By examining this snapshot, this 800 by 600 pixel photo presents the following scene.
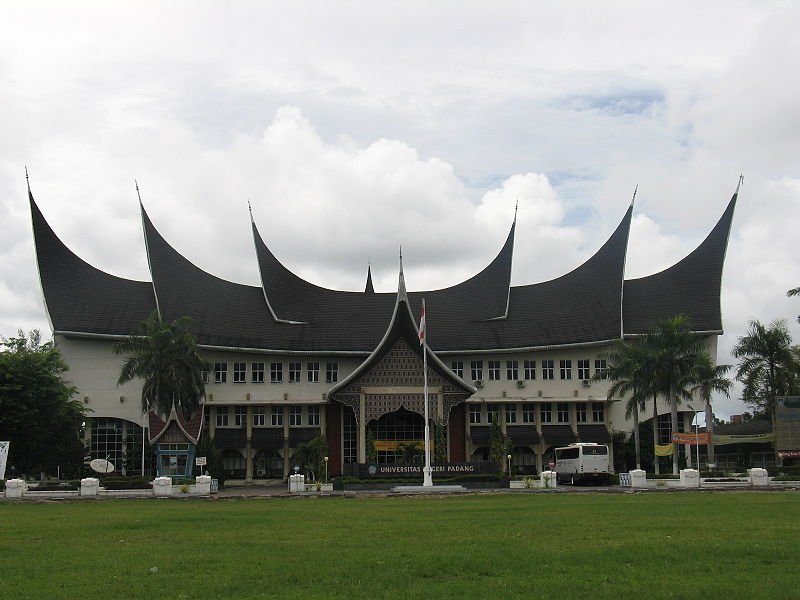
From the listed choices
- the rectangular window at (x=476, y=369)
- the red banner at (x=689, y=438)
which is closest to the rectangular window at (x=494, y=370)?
the rectangular window at (x=476, y=369)

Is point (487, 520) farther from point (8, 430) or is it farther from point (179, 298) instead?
point (179, 298)

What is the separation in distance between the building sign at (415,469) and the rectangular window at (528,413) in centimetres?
1181

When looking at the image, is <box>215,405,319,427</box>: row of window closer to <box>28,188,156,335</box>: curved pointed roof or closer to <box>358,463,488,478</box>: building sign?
<box>28,188,156,335</box>: curved pointed roof

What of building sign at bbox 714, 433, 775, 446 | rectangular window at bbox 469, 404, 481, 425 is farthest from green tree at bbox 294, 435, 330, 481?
building sign at bbox 714, 433, 775, 446

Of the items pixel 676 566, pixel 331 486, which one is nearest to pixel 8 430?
pixel 331 486

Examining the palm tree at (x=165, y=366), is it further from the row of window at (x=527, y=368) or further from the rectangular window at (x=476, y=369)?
the rectangular window at (x=476, y=369)

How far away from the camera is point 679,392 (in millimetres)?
42844

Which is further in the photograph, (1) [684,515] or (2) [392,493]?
(2) [392,493]

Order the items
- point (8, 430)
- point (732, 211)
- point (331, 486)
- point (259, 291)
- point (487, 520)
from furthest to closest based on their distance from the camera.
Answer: point (259, 291), point (732, 211), point (8, 430), point (331, 486), point (487, 520)

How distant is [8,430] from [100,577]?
3155cm

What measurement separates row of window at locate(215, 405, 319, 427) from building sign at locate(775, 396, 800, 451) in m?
23.5

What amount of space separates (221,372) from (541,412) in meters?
17.6

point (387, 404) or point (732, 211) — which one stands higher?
point (732, 211)

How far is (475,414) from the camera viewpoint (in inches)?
2069
